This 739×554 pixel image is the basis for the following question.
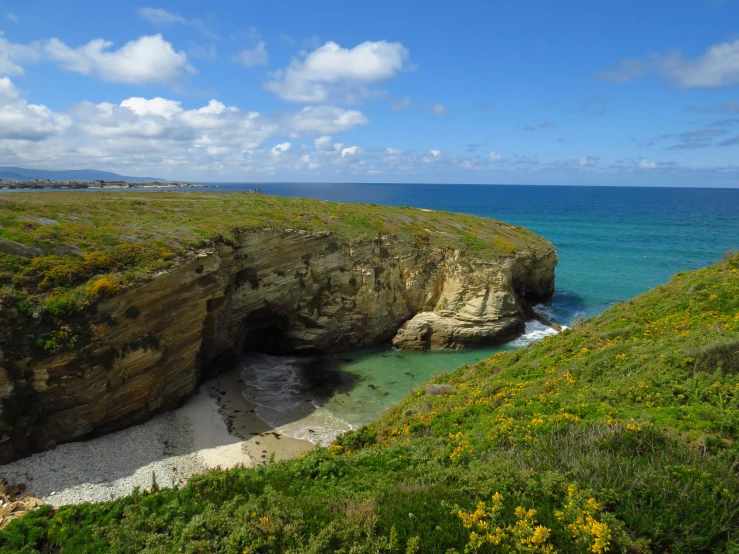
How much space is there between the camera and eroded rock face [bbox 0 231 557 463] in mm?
17016

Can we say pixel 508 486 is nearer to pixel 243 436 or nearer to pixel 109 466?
pixel 243 436

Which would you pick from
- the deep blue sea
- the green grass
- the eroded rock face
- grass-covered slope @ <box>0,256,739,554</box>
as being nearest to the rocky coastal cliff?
the eroded rock face

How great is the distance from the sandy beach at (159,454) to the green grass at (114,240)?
4.47 m

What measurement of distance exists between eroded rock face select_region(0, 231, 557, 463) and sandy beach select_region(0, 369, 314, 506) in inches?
31.0

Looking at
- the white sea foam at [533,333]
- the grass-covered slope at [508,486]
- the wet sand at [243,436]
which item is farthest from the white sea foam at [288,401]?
the white sea foam at [533,333]

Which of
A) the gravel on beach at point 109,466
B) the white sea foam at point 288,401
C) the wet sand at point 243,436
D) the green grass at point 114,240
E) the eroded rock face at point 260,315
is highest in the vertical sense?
the green grass at point 114,240

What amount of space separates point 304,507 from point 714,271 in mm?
23137

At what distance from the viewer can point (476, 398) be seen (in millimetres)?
13336

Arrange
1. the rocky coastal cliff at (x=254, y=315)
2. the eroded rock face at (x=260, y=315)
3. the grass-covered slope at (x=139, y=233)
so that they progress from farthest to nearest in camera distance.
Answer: the grass-covered slope at (x=139, y=233), the eroded rock face at (x=260, y=315), the rocky coastal cliff at (x=254, y=315)

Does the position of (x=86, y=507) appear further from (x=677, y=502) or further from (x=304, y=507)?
(x=677, y=502)

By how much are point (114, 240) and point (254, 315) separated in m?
9.96

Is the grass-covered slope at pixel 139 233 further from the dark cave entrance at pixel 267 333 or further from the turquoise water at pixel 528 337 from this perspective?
the turquoise water at pixel 528 337

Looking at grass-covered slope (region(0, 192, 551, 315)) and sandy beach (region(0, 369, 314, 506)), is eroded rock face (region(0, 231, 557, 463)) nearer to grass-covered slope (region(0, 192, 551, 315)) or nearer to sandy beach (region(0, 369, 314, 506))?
sandy beach (region(0, 369, 314, 506))

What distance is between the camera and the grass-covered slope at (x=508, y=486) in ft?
19.9
